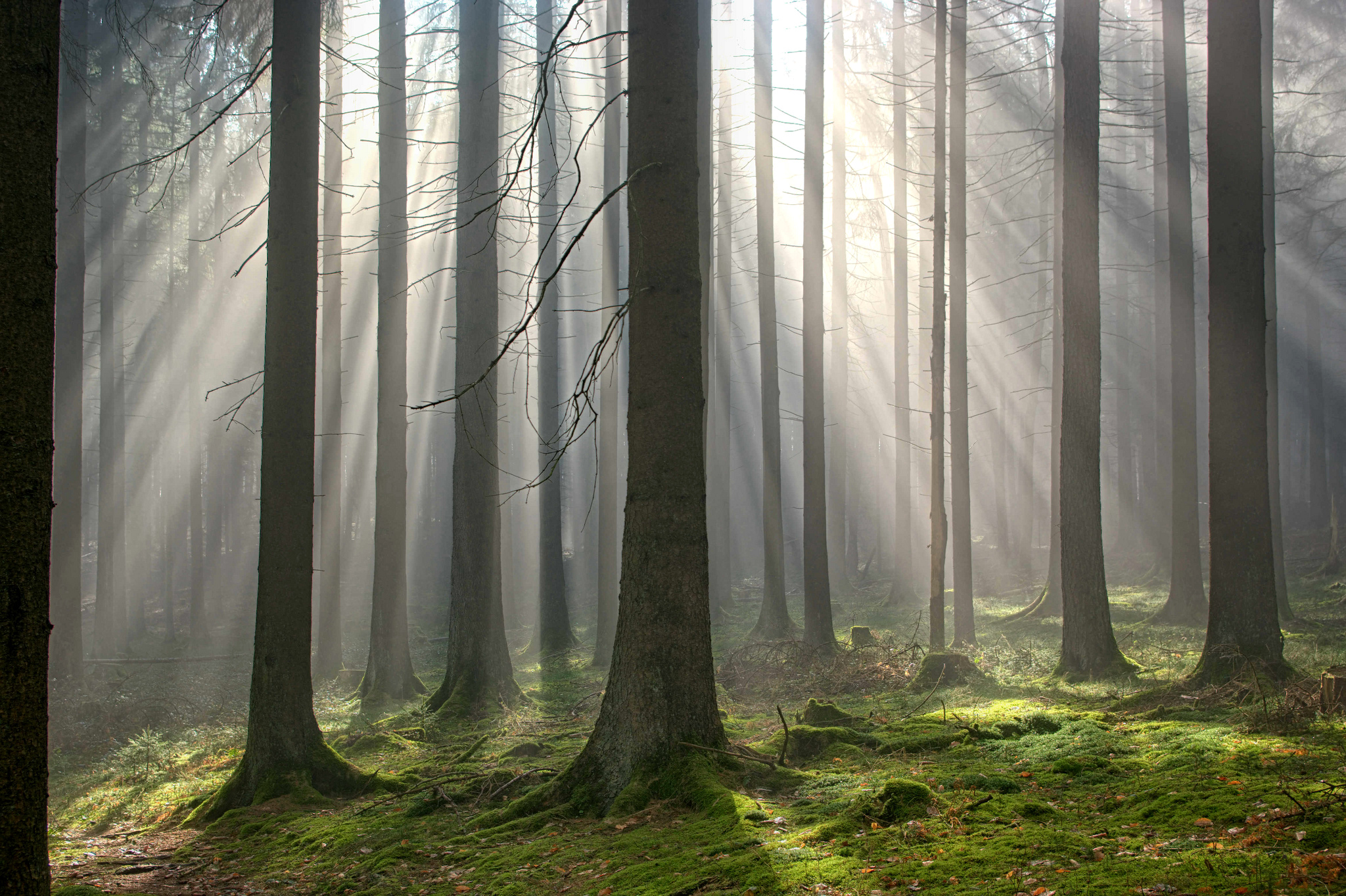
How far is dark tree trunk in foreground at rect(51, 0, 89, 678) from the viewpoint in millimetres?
12984

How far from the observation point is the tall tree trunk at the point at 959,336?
13.0 meters

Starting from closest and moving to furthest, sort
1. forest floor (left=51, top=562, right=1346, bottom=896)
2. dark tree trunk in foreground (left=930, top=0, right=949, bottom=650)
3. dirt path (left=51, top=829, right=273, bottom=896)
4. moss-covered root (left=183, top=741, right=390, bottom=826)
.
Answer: forest floor (left=51, top=562, right=1346, bottom=896)
dirt path (left=51, top=829, right=273, bottom=896)
moss-covered root (left=183, top=741, right=390, bottom=826)
dark tree trunk in foreground (left=930, top=0, right=949, bottom=650)

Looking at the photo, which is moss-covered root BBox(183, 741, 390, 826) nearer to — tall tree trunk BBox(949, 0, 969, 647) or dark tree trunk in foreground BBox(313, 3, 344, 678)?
dark tree trunk in foreground BBox(313, 3, 344, 678)

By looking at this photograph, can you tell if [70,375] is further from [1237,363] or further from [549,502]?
[1237,363]

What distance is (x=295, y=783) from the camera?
680 cm

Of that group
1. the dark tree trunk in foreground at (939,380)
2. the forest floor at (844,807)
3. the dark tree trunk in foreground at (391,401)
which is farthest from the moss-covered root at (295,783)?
the dark tree trunk in foreground at (939,380)

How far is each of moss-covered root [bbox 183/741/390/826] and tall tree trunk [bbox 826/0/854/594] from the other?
11.6 meters

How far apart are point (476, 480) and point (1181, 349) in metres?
12.5

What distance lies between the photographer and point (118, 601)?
19875 millimetres

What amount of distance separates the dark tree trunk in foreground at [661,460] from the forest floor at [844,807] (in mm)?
→ 518

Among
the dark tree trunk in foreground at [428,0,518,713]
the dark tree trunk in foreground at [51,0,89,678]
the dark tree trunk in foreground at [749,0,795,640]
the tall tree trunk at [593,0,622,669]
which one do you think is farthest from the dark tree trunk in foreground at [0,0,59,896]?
the dark tree trunk in foreground at [749,0,795,640]

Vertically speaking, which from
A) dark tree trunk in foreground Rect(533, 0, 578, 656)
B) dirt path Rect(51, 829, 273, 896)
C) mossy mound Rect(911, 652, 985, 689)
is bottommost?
dirt path Rect(51, 829, 273, 896)

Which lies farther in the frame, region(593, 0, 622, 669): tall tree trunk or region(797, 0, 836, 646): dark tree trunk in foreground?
region(593, 0, 622, 669): tall tree trunk

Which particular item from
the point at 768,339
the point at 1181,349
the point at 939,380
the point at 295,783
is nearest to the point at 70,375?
the point at 295,783
